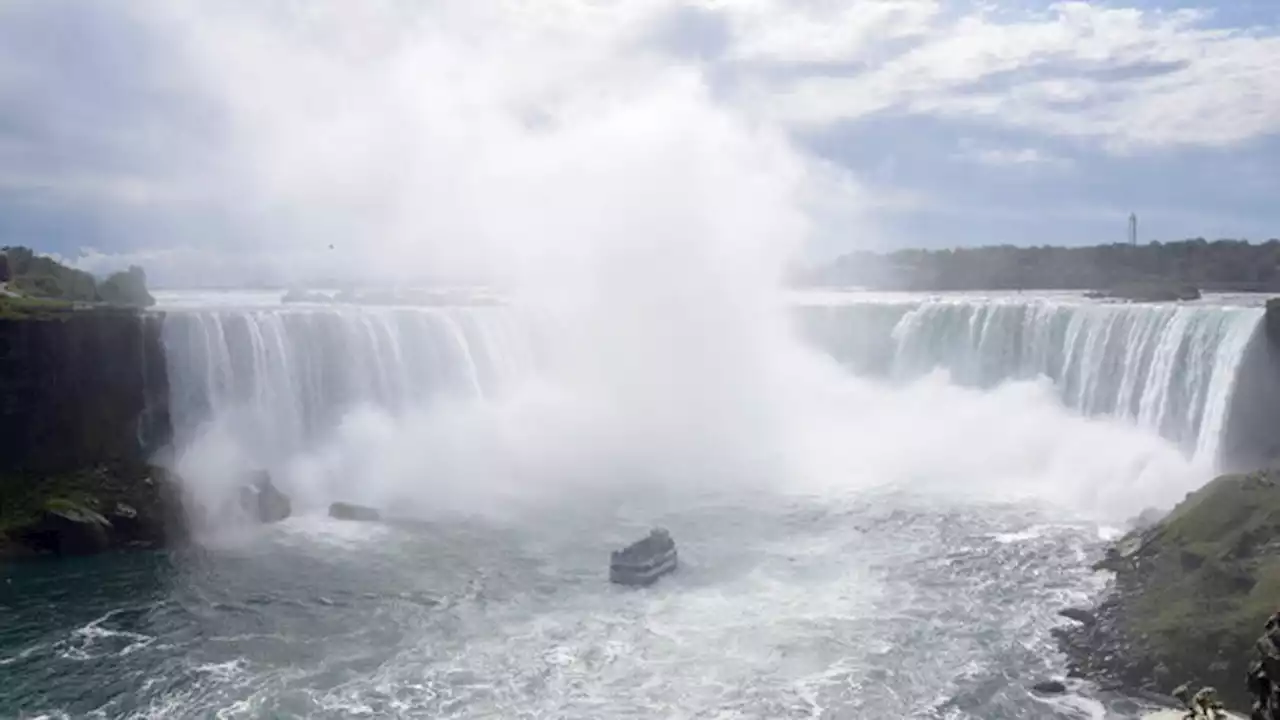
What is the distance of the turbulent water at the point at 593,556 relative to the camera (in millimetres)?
16047

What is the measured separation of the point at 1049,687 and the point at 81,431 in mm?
23386

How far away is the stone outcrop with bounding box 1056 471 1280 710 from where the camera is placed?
15.5 metres

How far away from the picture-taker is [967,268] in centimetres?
7019

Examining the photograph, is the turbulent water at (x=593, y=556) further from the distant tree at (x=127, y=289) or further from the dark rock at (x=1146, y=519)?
the distant tree at (x=127, y=289)

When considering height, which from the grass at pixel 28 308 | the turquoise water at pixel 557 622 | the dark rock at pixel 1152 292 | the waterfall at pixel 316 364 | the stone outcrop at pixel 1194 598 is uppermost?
the dark rock at pixel 1152 292

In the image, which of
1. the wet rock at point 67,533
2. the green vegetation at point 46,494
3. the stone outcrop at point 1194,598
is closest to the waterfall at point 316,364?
the green vegetation at point 46,494

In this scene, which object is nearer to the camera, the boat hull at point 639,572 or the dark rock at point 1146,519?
the boat hull at point 639,572

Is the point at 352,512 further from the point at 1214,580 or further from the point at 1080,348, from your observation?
the point at 1080,348

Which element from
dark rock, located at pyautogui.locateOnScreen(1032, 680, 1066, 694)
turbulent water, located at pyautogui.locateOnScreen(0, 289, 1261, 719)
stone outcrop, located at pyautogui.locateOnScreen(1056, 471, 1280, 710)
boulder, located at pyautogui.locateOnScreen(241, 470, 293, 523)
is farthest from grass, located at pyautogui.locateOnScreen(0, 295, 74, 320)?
stone outcrop, located at pyautogui.locateOnScreen(1056, 471, 1280, 710)

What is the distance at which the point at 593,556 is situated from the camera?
22.9 metres

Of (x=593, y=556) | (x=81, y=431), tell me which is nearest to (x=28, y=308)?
(x=81, y=431)

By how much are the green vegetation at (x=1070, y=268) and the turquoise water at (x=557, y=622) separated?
119 ft

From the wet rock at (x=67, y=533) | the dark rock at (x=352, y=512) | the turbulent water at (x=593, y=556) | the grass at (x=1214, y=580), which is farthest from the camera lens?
the dark rock at (x=352, y=512)

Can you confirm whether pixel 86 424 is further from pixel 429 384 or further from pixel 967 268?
pixel 967 268
